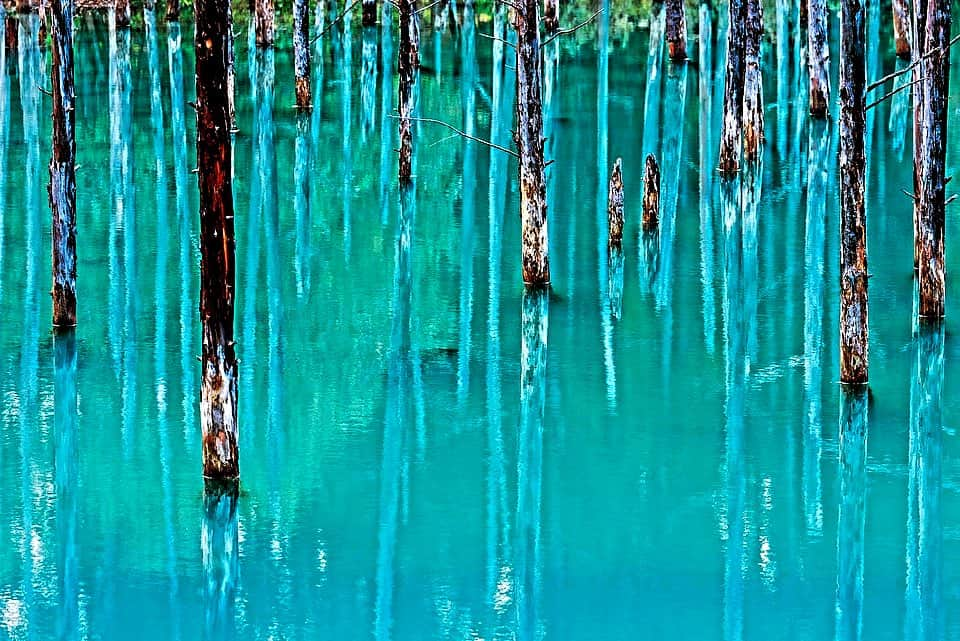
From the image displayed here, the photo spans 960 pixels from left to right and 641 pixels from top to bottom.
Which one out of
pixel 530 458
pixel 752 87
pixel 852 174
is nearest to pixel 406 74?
pixel 752 87

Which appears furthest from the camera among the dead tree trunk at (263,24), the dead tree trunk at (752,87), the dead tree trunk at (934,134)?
the dead tree trunk at (263,24)

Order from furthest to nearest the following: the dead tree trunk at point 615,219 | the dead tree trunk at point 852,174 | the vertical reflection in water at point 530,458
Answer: the dead tree trunk at point 615,219 → the dead tree trunk at point 852,174 → the vertical reflection in water at point 530,458

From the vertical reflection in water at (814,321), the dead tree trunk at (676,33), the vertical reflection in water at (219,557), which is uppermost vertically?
the dead tree trunk at (676,33)

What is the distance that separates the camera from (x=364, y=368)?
540 inches

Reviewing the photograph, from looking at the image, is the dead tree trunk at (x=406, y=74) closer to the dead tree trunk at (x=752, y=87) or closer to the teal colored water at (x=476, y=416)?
the teal colored water at (x=476, y=416)

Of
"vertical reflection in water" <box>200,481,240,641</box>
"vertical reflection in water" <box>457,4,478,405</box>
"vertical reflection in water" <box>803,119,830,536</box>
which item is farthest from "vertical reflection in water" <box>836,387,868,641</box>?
"vertical reflection in water" <box>200,481,240,641</box>

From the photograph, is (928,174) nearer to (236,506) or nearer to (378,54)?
(236,506)

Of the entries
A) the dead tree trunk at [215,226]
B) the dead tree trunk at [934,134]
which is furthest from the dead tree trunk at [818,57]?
the dead tree trunk at [215,226]

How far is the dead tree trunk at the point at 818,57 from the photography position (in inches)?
813

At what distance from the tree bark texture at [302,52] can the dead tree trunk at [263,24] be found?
6.74m

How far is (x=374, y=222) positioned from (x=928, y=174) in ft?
25.9

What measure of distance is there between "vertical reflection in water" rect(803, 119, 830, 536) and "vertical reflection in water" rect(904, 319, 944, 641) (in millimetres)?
640

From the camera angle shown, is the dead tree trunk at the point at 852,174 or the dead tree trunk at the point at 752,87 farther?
the dead tree trunk at the point at 752,87

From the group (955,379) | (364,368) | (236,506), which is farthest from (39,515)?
(955,379)
